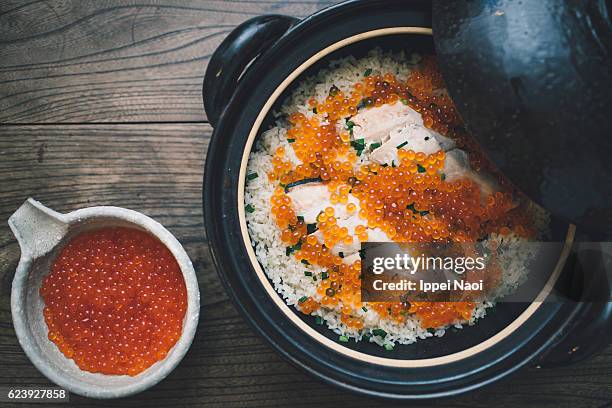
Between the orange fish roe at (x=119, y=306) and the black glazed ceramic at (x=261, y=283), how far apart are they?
0.21 metres

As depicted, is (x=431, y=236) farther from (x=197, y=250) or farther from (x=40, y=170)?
(x=40, y=170)

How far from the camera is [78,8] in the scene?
1544 millimetres

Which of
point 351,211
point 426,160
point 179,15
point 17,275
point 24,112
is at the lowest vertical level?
point 17,275

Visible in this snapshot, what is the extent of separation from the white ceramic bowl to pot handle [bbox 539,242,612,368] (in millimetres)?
764

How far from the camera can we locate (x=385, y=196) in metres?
1.29

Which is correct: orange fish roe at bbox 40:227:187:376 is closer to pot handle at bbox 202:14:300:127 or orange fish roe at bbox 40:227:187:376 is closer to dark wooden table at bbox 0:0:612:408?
dark wooden table at bbox 0:0:612:408

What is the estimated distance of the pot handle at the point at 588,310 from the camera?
1146 mm

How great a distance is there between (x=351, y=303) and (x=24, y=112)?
0.98 metres

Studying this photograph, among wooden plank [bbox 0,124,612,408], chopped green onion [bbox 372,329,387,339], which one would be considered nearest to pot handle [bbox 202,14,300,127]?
wooden plank [bbox 0,124,612,408]

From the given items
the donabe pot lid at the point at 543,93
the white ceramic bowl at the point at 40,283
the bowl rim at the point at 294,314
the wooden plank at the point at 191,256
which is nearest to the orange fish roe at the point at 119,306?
the white ceramic bowl at the point at 40,283

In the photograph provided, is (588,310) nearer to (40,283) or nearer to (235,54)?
(235,54)

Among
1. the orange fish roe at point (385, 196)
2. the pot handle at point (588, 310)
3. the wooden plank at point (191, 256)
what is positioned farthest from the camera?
the wooden plank at point (191, 256)

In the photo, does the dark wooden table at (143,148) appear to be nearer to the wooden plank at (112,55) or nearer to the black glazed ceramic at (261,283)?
the wooden plank at (112,55)

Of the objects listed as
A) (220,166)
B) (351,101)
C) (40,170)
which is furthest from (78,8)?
(351,101)
